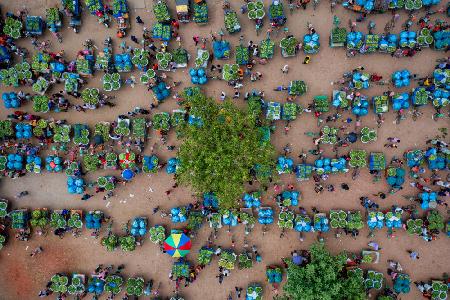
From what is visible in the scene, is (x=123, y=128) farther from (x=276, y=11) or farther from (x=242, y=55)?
(x=276, y=11)

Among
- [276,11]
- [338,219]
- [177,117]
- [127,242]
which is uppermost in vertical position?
[276,11]

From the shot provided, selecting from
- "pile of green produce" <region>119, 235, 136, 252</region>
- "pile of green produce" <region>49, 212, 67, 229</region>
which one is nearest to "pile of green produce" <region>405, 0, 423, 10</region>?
"pile of green produce" <region>119, 235, 136, 252</region>

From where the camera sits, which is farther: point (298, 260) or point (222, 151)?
point (298, 260)

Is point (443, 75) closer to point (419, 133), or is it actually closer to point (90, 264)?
point (419, 133)

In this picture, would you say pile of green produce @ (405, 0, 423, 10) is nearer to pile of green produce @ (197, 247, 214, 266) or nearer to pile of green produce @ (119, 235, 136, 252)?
pile of green produce @ (197, 247, 214, 266)

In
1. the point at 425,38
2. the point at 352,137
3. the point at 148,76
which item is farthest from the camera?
the point at 148,76

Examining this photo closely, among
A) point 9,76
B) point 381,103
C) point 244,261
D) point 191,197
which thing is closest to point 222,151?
point 191,197

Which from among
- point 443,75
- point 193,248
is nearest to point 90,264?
point 193,248
